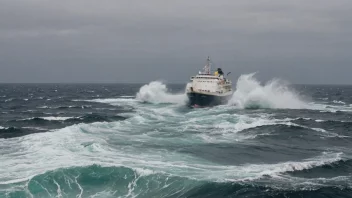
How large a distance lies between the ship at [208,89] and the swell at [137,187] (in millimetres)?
54702

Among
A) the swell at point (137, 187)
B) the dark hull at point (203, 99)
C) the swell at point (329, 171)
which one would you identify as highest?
the dark hull at point (203, 99)

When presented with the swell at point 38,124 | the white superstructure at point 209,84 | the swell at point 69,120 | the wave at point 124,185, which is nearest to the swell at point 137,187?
the wave at point 124,185

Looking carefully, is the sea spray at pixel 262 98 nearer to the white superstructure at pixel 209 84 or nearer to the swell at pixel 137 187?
the white superstructure at pixel 209 84

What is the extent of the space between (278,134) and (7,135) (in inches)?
1220

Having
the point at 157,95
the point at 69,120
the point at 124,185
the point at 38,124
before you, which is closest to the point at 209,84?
the point at 157,95

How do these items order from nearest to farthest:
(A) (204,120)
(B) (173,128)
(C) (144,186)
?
(C) (144,186) < (B) (173,128) < (A) (204,120)

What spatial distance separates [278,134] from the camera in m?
43.8

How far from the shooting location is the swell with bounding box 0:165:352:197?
2098cm

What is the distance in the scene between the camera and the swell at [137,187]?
20984mm

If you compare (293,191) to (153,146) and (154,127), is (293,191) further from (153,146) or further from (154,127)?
(154,127)

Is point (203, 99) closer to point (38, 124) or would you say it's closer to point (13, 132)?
point (38, 124)

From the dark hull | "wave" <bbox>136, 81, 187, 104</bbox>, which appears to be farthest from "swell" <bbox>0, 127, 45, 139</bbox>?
"wave" <bbox>136, 81, 187, 104</bbox>

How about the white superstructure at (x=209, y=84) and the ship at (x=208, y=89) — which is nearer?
the ship at (x=208, y=89)

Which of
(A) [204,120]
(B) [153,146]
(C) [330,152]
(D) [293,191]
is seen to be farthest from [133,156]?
(A) [204,120]
